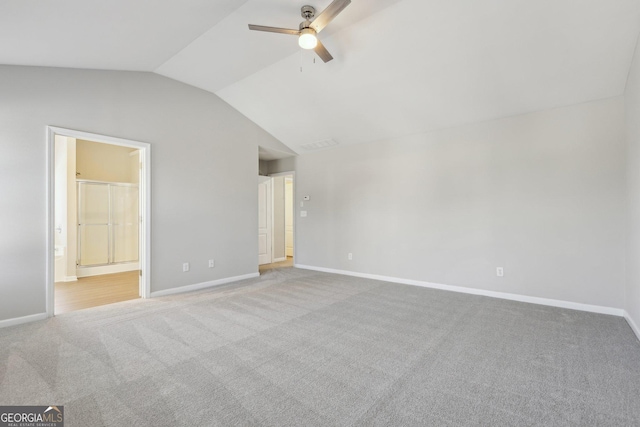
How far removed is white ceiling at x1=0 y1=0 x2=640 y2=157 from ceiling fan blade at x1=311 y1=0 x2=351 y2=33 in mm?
270

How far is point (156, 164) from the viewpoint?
4160 mm

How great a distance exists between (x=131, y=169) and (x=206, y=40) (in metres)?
4.84

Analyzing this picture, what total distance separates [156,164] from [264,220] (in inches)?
127

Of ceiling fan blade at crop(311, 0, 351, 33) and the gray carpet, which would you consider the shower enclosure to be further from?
ceiling fan blade at crop(311, 0, 351, 33)

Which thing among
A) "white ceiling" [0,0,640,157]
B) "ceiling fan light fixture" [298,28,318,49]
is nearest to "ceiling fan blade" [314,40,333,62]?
"ceiling fan light fixture" [298,28,318,49]

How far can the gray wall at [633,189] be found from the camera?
263cm

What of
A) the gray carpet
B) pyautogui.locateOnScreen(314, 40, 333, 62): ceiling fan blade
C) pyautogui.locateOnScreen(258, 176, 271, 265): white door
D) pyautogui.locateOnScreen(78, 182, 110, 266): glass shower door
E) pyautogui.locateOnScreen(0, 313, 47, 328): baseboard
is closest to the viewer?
the gray carpet

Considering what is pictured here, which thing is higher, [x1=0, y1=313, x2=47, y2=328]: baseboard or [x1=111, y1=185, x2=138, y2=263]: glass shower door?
[x1=111, y1=185, x2=138, y2=263]: glass shower door

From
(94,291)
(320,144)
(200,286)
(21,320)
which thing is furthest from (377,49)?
(94,291)

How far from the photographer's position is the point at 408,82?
3.77 meters

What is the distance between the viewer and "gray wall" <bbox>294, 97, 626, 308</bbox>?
3.40m

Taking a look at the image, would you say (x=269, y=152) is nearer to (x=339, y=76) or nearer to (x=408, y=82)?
(x=339, y=76)

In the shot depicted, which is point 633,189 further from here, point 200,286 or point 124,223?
point 124,223

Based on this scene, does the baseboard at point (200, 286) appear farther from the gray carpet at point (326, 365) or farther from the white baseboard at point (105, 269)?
the white baseboard at point (105, 269)
